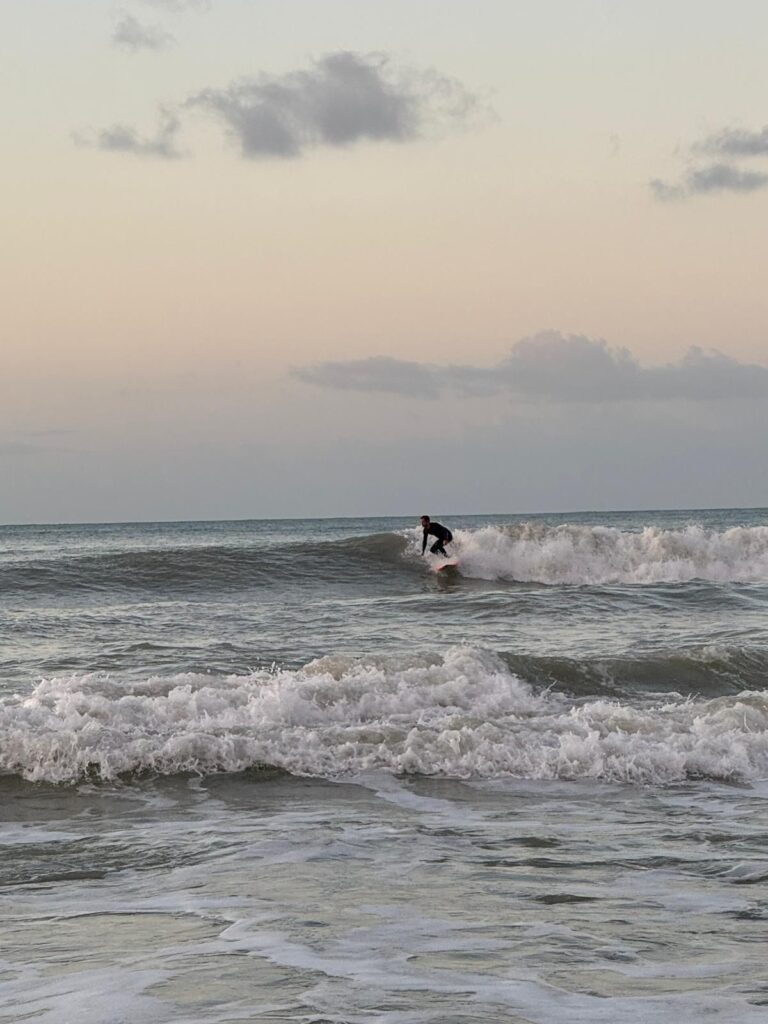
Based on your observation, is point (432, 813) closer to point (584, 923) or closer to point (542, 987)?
point (584, 923)

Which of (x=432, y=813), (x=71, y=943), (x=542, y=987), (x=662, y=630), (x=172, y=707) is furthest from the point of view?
(x=662, y=630)

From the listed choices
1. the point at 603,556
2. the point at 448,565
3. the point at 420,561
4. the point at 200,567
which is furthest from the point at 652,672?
the point at 603,556

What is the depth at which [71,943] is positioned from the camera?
5047 mm

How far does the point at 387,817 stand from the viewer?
8.00 meters

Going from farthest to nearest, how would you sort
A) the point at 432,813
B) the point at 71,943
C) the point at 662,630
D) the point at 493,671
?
the point at 662,630 < the point at 493,671 < the point at 432,813 < the point at 71,943

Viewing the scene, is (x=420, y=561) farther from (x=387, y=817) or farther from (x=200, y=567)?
(x=387, y=817)

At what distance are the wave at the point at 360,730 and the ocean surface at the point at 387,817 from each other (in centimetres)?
3

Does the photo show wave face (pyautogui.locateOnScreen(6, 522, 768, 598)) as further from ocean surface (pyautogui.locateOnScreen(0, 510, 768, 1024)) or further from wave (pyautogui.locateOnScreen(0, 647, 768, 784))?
wave (pyautogui.locateOnScreen(0, 647, 768, 784))

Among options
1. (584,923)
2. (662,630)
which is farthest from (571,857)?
(662,630)

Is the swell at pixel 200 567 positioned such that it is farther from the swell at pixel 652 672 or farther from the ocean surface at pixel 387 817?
the swell at pixel 652 672

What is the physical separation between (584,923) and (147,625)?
1431cm

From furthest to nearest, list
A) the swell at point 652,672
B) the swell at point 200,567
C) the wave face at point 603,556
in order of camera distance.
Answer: the wave face at point 603,556 → the swell at point 200,567 → the swell at point 652,672

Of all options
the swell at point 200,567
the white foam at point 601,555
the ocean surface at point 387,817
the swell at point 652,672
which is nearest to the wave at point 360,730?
the ocean surface at point 387,817

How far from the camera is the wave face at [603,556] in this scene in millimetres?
30547
